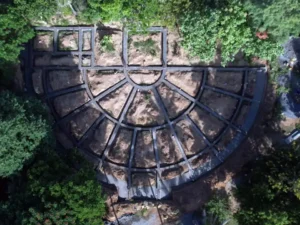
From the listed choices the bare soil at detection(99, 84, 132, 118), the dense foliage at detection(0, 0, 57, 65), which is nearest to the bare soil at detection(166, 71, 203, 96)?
the bare soil at detection(99, 84, 132, 118)

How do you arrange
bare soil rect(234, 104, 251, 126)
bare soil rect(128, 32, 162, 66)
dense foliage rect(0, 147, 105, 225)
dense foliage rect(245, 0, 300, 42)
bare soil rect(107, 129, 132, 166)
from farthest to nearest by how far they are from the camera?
1. bare soil rect(107, 129, 132, 166)
2. bare soil rect(234, 104, 251, 126)
3. bare soil rect(128, 32, 162, 66)
4. dense foliage rect(0, 147, 105, 225)
5. dense foliage rect(245, 0, 300, 42)

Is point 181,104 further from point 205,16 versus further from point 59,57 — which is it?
point 59,57

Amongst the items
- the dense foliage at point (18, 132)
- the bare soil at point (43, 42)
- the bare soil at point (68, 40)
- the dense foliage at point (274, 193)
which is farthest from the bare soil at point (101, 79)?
the dense foliage at point (274, 193)

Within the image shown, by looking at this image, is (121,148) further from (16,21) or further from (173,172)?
(16,21)

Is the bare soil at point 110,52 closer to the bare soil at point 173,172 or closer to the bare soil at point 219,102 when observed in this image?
the bare soil at point 219,102

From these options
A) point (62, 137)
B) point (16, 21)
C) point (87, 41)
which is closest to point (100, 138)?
point (62, 137)

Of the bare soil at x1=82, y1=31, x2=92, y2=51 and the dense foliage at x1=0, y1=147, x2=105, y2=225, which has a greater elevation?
the bare soil at x1=82, y1=31, x2=92, y2=51

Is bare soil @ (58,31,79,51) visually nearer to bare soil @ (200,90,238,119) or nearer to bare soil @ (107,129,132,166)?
bare soil @ (107,129,132,166)
